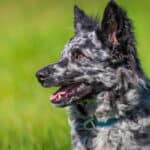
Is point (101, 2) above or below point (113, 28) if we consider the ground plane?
above

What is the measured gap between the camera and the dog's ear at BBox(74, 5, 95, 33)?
11305 mm

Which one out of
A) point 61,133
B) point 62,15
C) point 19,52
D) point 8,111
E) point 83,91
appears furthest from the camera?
point 62,15

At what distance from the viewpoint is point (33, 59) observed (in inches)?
765

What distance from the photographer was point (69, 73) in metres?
11.0

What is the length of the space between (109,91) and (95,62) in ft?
1.06

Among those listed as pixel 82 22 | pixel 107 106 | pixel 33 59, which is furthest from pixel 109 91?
pixel 33 59

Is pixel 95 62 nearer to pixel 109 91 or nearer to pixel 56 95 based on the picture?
pixel 109 91

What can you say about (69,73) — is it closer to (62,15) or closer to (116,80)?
(116,80)

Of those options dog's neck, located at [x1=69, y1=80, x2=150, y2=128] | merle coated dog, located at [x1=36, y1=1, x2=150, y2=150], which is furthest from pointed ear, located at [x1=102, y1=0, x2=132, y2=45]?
dog's neck, located at [x1=69, y1=80, x2=150, y2=128]

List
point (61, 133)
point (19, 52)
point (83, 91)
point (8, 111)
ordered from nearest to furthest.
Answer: point (83, 91), point (61, 133), point (8, 111), point (19, 52)

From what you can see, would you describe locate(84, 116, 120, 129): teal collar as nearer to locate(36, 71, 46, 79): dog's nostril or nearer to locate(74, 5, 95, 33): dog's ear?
locate(36, 71, 46, 79): dog's nostril

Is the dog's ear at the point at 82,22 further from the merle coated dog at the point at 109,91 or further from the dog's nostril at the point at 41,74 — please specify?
the dog's nostril at the point at 41,74

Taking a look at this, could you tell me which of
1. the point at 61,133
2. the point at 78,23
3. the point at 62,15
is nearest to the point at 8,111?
the point at 61,133

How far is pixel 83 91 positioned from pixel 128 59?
1.60ft
